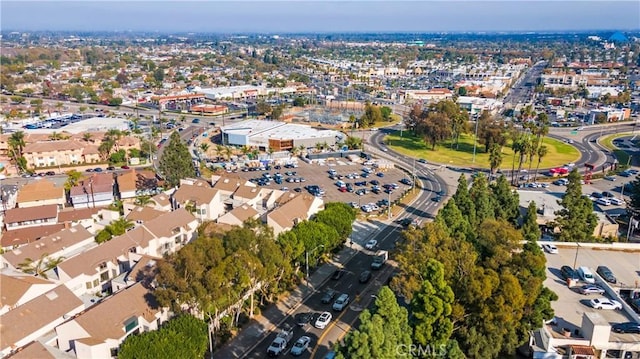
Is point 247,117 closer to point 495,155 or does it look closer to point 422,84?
point 495,155

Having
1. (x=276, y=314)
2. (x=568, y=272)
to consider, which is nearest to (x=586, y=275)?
(x=568, y=272)

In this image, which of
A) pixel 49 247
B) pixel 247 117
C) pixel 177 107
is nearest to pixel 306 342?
pixel 49 247

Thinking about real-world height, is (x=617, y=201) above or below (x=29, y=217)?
below

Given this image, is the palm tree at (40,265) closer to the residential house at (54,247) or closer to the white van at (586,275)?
the residential house at (54,247)

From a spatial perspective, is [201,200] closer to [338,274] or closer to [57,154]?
[338,274]

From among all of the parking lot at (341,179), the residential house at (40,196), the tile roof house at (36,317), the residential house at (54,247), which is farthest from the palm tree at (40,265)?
the parking lot at (341,179)

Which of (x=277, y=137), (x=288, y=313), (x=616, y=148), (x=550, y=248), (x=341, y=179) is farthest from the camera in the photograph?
(x=616, y=148)

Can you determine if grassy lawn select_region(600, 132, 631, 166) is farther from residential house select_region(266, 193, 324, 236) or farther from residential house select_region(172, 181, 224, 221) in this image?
residential house select_region(172, 181, 224, 221)
